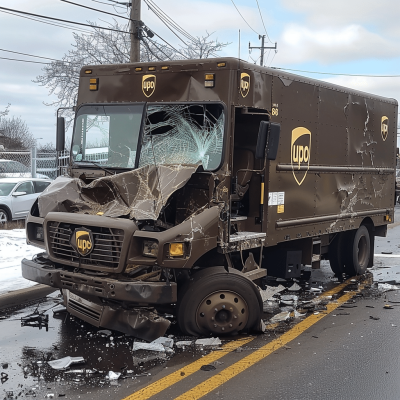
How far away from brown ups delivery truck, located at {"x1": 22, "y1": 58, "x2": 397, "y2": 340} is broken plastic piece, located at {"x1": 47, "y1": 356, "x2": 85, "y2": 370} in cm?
47

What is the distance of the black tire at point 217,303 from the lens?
18.5 feet

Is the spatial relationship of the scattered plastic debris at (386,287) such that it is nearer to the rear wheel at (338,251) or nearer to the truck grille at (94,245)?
the rear wheel at (338,251)

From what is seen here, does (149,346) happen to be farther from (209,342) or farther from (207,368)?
(207,368)

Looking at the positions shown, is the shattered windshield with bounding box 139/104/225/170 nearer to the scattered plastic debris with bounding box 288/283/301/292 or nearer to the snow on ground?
the snow on ground

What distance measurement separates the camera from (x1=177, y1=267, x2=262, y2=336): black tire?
223 inches

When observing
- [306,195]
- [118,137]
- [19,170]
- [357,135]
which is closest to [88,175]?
[118,137]

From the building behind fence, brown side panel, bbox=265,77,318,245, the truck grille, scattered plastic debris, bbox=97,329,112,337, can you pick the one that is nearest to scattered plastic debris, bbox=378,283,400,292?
brown side panel, bbox=265,77,318,245

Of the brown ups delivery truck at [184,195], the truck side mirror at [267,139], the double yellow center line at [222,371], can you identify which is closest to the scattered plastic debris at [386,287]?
the brown ups delivery truck at [184,195]

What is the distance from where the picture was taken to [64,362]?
497cm

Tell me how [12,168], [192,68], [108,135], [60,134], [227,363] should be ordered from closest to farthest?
[227,363]
[192,68]
[108,135]
[60,134]
[12,168]

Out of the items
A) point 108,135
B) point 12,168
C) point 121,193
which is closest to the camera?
point 121,193

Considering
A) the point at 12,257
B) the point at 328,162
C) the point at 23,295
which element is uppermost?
the point at 328,162

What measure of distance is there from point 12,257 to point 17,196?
22.0 ft

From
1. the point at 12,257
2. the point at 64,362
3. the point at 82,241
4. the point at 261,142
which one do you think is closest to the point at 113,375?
the point at 64,362
